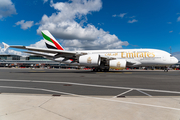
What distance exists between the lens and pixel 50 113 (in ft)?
11.1

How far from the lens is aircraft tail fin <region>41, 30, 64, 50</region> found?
2509 cm

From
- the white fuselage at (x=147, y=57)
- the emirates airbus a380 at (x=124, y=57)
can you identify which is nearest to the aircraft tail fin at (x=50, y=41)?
the emirates airbus a380 at (x=124, y=57)

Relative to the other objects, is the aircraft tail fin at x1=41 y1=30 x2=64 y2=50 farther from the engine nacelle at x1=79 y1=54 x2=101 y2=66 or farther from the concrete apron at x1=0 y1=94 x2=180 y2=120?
the concrete apron at x1=0 y1=94 x2=180 y2=120

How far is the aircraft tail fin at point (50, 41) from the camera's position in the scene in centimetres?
2509

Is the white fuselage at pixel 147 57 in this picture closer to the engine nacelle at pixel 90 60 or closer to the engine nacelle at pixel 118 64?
the engine nacelle at pixel 118 64

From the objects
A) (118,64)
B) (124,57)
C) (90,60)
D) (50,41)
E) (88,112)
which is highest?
(50,41)

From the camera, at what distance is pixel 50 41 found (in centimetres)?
2516

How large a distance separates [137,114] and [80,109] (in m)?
1.72

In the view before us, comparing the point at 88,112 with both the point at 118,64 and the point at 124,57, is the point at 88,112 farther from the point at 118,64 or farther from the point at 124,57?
the point at 124,57

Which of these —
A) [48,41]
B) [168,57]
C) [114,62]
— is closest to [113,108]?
[114,62]

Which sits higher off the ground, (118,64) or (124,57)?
(124,57)

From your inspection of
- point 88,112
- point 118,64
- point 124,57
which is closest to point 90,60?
point 118,64

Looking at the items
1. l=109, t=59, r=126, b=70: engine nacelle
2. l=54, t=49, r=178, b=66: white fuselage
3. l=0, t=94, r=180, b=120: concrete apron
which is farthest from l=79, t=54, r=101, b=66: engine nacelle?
l=0, t=94, r=180, b=120: concrete apron

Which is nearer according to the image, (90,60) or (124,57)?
(90,60)
